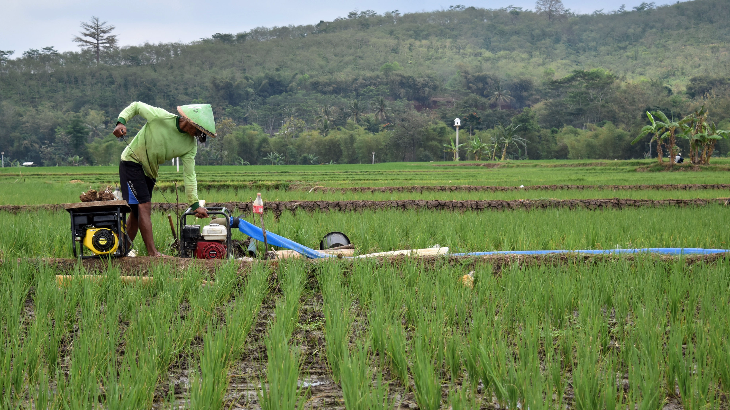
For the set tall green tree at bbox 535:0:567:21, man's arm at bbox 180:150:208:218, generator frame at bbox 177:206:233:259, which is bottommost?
generator frame at bbox 177:206:233:259

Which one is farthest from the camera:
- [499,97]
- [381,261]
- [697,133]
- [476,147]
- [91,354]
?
[499,97]

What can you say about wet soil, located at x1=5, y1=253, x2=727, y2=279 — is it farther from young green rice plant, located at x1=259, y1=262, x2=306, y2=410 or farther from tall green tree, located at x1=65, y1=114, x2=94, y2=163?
tall green tree, located at x1=65, y1=114, x2=94, y2=163

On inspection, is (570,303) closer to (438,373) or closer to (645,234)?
(438,373)

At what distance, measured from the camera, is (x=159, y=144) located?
4.34 m

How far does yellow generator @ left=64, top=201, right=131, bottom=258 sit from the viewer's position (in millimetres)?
3707

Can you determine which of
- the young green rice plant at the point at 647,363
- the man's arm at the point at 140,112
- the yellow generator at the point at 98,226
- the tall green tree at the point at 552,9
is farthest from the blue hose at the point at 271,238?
the tall green tree at the point at 552,9

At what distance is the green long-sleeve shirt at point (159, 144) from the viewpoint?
427 centimetres

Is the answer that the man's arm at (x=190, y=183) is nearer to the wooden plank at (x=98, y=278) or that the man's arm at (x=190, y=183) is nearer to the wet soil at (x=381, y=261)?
the wet soil at (x=381, y=261)

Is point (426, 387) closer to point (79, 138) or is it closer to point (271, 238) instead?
point (271, 238)

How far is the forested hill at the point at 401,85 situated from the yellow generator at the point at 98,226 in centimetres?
4240

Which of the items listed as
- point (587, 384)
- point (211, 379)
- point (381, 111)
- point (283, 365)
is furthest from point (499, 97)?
point (211, 379)

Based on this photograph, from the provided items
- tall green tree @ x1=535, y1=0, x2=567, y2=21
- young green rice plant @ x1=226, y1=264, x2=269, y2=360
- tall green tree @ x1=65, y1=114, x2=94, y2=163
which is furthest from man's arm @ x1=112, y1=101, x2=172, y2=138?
tall green tree @ x1=535, y1=0, x2=567, y2=21

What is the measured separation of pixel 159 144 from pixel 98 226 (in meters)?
0.80

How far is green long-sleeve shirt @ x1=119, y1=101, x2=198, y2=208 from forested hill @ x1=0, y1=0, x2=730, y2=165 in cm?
4170
